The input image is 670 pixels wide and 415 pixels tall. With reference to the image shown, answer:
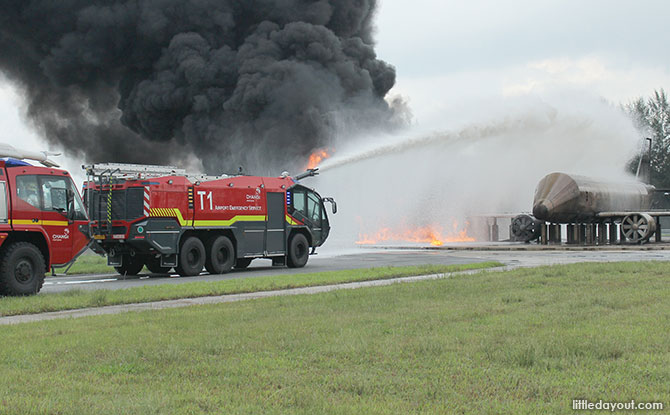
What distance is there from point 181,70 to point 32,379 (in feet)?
120

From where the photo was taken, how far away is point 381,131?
39219mm

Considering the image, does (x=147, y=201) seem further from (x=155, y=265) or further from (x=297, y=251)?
(x=297, y=251)

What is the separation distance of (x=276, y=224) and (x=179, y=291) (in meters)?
8.33

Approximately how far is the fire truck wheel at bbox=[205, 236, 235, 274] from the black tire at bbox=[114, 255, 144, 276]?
186 centimetres

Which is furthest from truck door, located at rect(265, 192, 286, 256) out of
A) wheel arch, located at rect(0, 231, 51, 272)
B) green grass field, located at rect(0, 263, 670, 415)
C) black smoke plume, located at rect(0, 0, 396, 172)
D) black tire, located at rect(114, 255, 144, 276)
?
black smoke plume, located at rect(0, 0, 396, 172)

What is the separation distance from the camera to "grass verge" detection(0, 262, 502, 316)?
12172 millimetres

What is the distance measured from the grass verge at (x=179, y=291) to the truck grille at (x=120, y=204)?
4.08 metres

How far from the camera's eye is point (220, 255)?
20.8 m

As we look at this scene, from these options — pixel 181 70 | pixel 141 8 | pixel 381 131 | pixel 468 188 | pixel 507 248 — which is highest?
pixel 141 8

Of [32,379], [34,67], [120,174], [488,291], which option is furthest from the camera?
[34,67]

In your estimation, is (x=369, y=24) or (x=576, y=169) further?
(x=369, y=24)

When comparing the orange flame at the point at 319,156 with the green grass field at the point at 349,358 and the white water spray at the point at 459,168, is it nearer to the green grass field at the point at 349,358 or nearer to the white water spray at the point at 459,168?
the white water spray at the point at 459,168

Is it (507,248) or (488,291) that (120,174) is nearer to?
(488,291)

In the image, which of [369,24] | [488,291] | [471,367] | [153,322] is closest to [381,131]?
[369,24]
